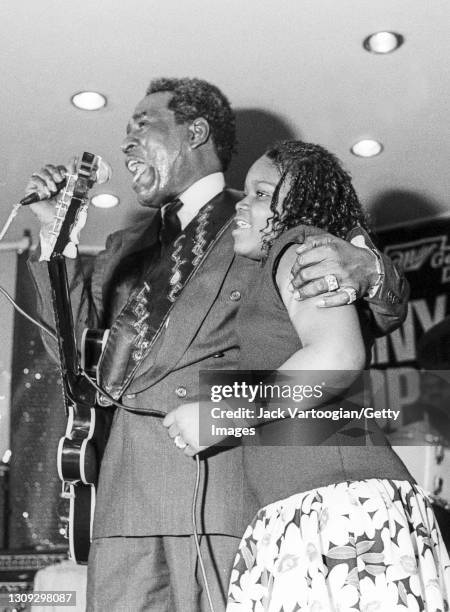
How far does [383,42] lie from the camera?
8.74ft

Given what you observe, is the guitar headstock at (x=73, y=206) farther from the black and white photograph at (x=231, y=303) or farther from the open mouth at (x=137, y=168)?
the open mouth at (x=137, y=168)

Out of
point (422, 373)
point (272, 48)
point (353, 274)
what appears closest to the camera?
point (353, 274)

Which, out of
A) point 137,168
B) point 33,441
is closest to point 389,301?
point 137,168

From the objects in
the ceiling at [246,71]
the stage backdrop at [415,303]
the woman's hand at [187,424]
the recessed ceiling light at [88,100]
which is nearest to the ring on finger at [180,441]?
the woman's hand at [187,424]

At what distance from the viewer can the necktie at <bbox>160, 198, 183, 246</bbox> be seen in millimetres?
2119

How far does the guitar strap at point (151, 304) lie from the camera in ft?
6.02

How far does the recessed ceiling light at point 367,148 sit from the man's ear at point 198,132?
1.10 m

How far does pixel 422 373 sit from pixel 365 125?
3.58 ft

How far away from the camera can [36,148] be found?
3215mm

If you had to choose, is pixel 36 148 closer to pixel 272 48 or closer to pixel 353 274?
pixel 272 48

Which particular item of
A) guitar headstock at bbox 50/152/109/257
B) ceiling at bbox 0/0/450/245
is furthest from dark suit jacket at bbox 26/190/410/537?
ceiling at bbox 0/0/450/245

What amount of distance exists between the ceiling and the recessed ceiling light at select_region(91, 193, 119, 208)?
0.44 feet

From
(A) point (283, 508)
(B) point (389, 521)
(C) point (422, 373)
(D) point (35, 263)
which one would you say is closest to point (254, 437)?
(A) point (283, 508)

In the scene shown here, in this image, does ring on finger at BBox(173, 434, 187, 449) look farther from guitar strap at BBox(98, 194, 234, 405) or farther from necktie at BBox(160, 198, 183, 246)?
necktie at BBox(160, 198, 183, 246)
